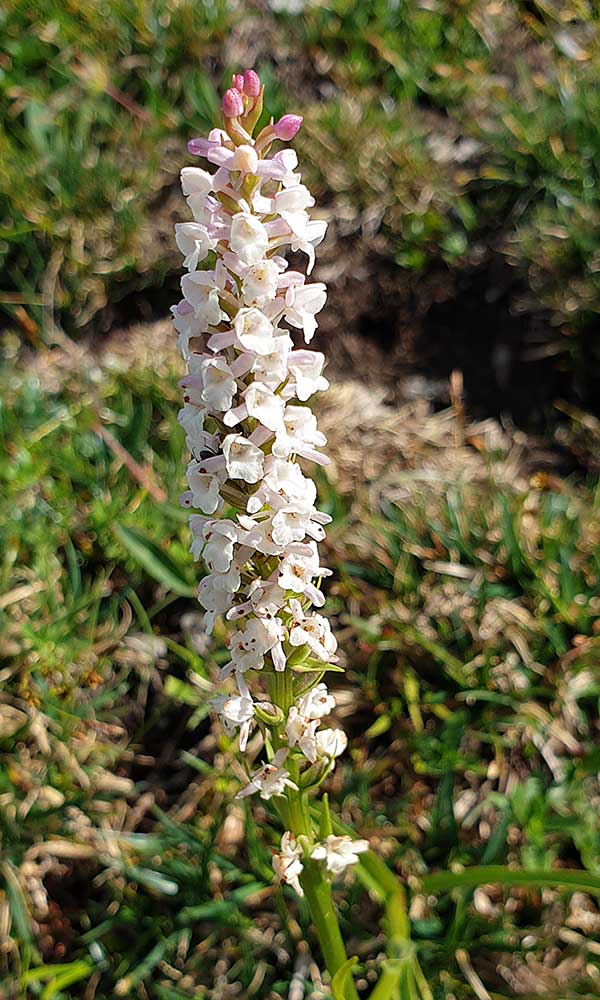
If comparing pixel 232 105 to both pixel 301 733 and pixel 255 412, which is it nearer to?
pixel 255 412

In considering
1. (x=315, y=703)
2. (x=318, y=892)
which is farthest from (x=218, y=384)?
(x=318, y=892)

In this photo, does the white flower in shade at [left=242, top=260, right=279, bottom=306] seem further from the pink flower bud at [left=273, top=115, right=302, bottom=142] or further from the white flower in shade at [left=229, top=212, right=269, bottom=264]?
the pink flower bud at [left=273, top=115, right=302, bottom=142]

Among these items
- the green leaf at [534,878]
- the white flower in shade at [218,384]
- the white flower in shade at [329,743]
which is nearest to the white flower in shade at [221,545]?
the white flower in shade at [218,384]

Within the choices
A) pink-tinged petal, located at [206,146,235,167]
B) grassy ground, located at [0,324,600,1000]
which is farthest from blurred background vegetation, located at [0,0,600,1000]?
pink-tinged petal, located at [206,146,235,167]

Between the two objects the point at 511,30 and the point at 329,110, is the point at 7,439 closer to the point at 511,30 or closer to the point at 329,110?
the point at 329,110

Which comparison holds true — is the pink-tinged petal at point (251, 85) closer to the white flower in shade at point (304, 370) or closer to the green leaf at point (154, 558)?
the white flower in shade at point (304, 370)

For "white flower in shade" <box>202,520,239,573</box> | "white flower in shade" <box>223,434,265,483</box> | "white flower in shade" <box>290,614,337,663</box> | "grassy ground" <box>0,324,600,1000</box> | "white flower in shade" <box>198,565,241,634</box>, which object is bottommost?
"grassy ground" <box>0,324,600,1000</box>
